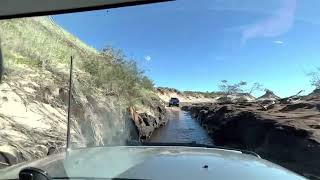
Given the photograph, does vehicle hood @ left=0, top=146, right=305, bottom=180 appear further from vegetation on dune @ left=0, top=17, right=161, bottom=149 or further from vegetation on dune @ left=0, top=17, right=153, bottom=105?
vegetation on dune @ left=0, top=17, right=153, bottom=105

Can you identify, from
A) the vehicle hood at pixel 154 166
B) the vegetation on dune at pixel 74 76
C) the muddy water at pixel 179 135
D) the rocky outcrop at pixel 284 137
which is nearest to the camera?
the vehicle hood at pixel 154 166

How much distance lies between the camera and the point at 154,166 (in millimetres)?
3354

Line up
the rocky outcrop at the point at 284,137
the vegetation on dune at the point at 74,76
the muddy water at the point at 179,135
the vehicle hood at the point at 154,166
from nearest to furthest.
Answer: the vehicle hood at the point at 154,166 < the vegetation on dune at the point at 74,76 < the rocky outcrop at the point at 284,137 < the muddy water at the point at 179,135

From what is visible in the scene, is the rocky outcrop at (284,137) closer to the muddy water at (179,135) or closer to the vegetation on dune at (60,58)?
the muddy water at (179,135)

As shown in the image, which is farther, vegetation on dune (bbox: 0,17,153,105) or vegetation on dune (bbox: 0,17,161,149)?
vegetation on dune (bbox: 0,17,153,105)

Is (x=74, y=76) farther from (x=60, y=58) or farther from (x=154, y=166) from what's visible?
(x=154, y=166)

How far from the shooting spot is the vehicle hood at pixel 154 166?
3.18 m

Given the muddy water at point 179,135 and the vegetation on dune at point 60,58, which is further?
the muddy water at point 179,135

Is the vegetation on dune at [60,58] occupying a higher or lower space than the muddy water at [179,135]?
higher

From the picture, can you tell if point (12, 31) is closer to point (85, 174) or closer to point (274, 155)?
point (274, 155)

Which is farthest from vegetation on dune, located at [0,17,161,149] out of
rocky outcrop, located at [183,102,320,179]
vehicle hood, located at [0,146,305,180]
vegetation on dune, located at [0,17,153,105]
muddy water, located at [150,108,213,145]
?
vehicle hood, located at [0,146,305,180]

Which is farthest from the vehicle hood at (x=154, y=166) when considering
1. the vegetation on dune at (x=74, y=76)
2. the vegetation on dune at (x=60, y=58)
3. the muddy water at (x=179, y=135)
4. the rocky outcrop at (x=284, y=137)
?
the muddy water at (x=179, y=135)

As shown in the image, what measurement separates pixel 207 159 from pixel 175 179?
0.74m

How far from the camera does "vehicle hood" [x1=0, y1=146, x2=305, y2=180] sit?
3.18 meters
